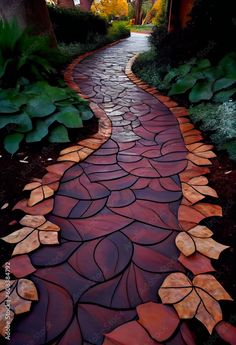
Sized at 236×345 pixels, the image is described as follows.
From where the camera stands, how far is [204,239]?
5.83ft

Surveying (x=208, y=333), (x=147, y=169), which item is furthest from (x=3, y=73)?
(x=208, y=333)

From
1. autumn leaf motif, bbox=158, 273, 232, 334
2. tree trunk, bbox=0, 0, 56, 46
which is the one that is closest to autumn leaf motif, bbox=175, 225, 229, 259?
autumn leaf motif, bbox=158, 273, 232, 334

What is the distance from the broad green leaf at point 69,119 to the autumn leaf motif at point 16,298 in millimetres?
1674

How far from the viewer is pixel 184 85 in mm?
3650

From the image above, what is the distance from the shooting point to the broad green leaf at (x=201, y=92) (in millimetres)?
3347

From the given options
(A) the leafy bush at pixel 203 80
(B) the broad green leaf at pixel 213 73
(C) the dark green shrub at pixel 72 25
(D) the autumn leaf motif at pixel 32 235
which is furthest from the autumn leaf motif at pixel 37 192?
(C) the dark green shrub at pixel 72 25

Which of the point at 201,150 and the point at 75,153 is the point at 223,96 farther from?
the point at 75,153

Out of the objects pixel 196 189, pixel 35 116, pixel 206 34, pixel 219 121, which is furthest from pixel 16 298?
pixel 206 34

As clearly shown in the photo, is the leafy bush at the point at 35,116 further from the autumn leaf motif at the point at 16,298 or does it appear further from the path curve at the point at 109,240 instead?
the autumn leaf motif at the point at 16,298

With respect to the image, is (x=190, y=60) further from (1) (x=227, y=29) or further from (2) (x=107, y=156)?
(2) (x=107, y=156)

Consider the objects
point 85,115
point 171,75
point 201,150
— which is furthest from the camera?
point 171,75

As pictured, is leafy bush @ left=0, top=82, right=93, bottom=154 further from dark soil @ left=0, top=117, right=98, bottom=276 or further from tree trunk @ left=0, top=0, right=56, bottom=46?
tree trunk @ left=0, top=0, right=56, bottom=46

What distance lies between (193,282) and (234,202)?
769mm

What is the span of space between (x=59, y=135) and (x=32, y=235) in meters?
1.23
